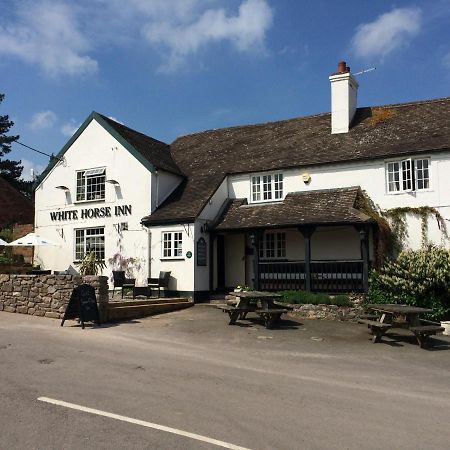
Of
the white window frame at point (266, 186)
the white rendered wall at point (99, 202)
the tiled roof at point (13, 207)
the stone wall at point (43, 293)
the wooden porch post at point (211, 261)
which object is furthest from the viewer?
the tiled roof at point (13, 207)

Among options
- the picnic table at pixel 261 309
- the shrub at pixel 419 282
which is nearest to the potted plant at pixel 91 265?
the picnic table at pixel 261 309

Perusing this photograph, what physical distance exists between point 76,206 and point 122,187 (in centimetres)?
283

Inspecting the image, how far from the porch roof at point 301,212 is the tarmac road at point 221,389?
489 cm

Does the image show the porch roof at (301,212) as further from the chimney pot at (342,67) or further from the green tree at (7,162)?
the green tree at (7,162)

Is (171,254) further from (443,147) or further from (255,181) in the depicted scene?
(443,147)

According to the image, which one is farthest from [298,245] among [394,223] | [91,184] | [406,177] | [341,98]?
[91,184]

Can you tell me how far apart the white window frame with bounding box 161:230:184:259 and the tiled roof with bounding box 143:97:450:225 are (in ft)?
2.02

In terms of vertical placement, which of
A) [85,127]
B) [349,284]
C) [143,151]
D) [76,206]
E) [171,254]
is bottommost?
[349,284]

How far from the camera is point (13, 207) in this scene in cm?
3172

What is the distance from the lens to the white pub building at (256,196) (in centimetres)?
1775

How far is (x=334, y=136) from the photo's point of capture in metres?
21.1

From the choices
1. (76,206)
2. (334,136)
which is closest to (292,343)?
(334,136)

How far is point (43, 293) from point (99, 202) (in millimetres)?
6963

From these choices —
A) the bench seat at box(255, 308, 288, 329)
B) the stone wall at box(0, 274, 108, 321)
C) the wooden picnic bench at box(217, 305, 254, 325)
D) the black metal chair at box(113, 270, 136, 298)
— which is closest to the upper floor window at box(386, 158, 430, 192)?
the bench seat at box(255, 308, 288, 329)
